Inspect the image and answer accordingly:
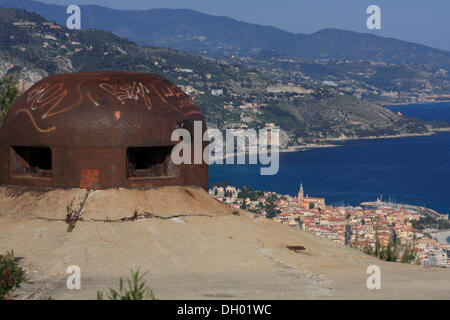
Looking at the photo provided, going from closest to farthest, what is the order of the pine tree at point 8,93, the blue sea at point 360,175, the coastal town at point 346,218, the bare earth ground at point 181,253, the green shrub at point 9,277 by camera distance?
the green shrub at point 9,277
the bare earth ground at point 181,253
the pine tree at point 8,93
the coastal town at point 346,218
the blue sea at point 360,175

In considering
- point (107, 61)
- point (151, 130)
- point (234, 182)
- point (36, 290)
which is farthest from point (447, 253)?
point (107, 61)

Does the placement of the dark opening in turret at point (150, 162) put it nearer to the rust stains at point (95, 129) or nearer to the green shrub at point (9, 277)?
the rust stains at point (95, 129)

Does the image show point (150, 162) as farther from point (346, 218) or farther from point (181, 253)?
point (346, 218)

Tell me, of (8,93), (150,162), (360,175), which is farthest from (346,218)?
(150,162)

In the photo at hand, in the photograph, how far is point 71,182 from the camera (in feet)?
42.2

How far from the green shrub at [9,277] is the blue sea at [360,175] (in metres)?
90.9

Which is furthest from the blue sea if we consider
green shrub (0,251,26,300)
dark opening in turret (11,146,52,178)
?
green shrub (0,251,26,300)

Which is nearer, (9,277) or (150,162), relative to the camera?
(9,277)

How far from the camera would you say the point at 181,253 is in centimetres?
1102

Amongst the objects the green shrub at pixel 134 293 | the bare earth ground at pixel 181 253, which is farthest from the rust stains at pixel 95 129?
the green shrub at pixel 134 293

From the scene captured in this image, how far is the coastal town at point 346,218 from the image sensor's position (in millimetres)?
63284

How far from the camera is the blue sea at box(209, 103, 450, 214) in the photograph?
10606 centimetres

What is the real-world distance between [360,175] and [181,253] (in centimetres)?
11938
